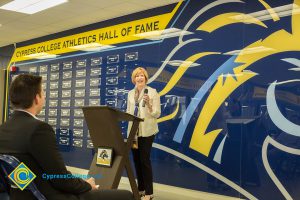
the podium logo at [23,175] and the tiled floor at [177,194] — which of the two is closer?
the podium logo at [23,175]

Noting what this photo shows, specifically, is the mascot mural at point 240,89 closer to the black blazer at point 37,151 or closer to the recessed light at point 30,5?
the recessed light at point 30,5

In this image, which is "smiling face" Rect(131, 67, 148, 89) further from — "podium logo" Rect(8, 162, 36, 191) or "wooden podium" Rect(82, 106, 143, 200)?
"podium logo" Rect(8, 162, 36, 191)

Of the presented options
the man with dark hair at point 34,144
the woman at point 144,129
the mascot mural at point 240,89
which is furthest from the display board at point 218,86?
the man with dark hair at point 34,144

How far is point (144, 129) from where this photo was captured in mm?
4199

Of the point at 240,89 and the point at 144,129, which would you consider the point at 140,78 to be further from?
the point at 240,89

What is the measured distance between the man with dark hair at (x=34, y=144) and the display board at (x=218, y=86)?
112 inches

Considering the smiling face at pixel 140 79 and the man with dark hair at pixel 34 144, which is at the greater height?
the smiling face at pixel 140 79

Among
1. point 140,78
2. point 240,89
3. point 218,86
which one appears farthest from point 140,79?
point 240,89

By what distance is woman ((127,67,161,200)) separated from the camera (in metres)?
4.14

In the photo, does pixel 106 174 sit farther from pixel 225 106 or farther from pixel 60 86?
pixel 60 86

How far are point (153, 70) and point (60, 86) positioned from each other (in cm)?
270

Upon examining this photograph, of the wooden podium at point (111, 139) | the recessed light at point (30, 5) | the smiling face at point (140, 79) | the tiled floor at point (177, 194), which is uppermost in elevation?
the recessed light at point (30, 5)

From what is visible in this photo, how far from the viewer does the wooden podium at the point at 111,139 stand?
3.24 meters

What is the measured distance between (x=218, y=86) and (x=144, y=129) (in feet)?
3.87
